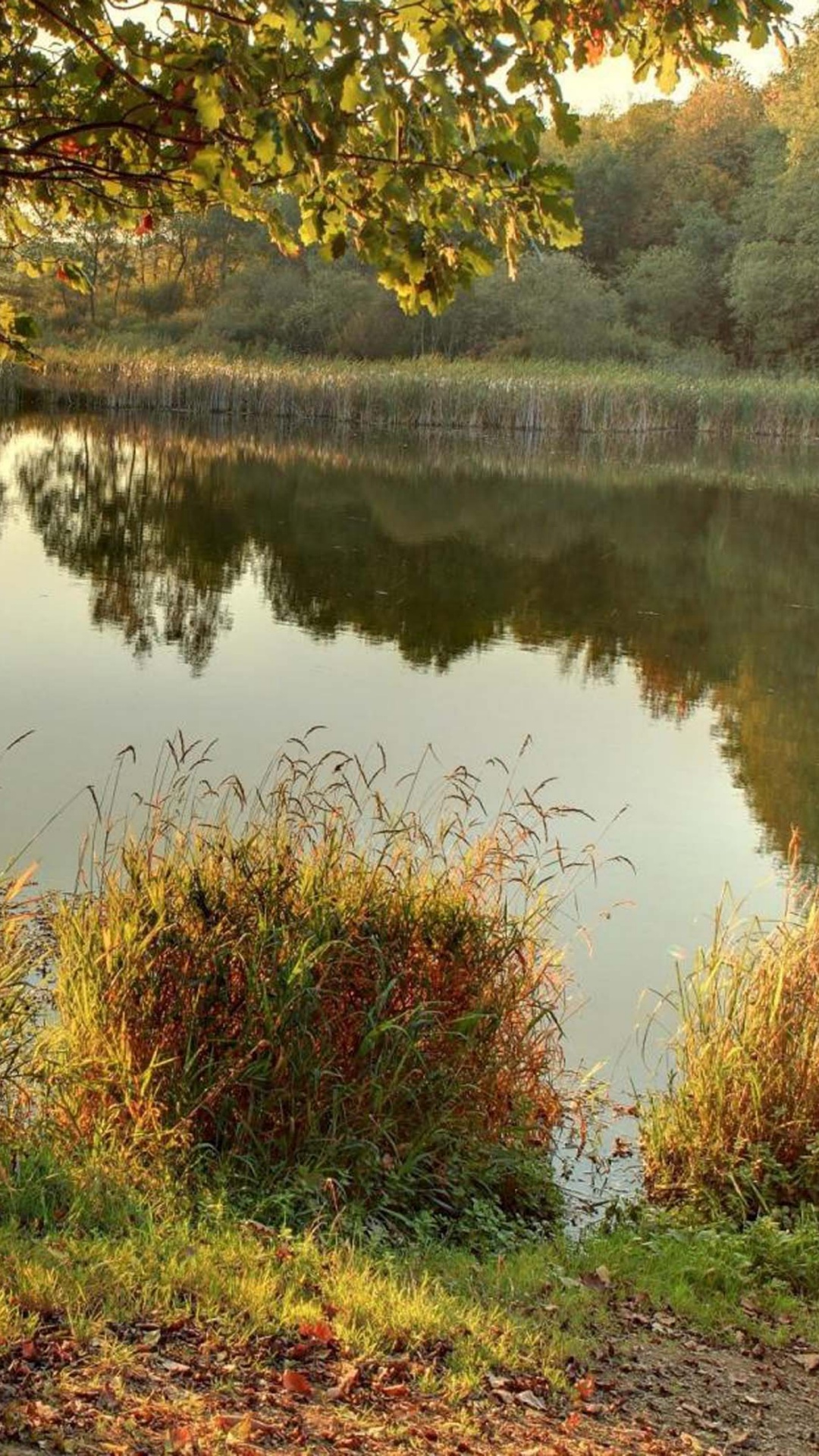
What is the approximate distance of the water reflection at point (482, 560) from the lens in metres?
14.7

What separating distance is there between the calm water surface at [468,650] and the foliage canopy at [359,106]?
391 centimetres

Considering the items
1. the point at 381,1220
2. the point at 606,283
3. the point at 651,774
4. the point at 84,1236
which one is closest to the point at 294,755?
the point at 651,774

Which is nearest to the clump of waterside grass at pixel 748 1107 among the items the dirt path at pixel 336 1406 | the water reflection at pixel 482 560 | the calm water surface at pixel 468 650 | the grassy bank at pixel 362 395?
the calm water surface at pixel 468 650

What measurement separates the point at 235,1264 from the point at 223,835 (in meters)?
2.27

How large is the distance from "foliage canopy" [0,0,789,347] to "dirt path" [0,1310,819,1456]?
2.65m

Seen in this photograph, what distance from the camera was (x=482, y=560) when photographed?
20969mm

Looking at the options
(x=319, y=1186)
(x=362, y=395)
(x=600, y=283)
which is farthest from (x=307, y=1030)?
(x=600, y=283)

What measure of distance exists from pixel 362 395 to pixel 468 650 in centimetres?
2896

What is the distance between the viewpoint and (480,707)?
13.1 meters

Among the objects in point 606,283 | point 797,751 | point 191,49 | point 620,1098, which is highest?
point 606,283

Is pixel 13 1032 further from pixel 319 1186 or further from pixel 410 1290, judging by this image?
pixel 410 1290

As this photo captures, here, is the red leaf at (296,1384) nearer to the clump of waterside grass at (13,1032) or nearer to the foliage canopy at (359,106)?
the clump of waterside grass at (13,1032)

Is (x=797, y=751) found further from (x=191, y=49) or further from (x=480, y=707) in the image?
(x=191, y=49)

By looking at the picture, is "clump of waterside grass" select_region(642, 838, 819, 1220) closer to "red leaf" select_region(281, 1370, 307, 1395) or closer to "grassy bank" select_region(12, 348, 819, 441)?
"red leaf" select_region(281, 1370, 307, 1395)
